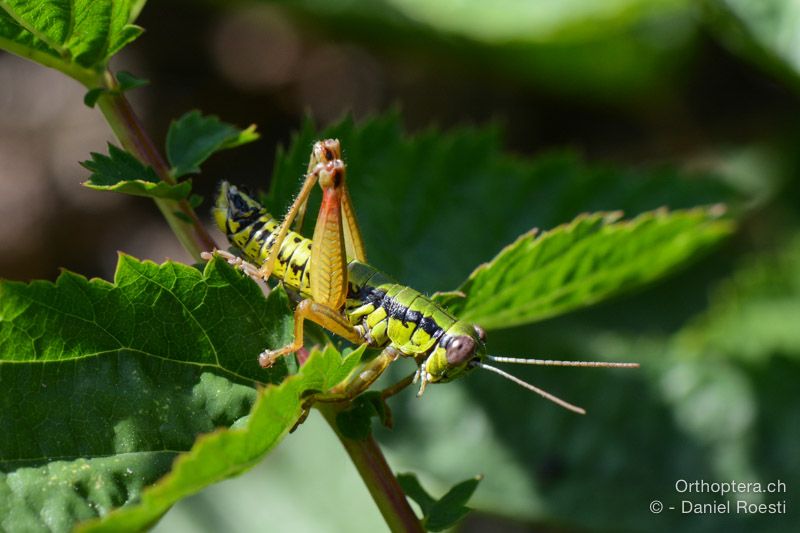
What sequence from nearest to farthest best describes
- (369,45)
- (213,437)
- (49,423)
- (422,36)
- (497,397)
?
1. (213,437)
2. (49,423)
3. (497,397)
4. (422,36)
5. (369,45)

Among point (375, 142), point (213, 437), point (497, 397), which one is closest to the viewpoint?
point (213, 437)

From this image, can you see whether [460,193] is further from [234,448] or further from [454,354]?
[234,448]

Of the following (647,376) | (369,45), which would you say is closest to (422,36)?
(369,45)

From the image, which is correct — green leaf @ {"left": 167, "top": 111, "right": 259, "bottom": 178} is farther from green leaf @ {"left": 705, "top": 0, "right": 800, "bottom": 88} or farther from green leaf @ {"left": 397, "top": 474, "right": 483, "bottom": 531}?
green leaf @ {"left": 705, "top": 0, "right": 800, "bottom": 88}

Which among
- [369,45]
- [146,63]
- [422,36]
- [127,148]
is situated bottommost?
[127,148]

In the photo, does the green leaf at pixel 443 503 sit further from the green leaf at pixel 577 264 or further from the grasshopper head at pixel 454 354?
the green leaf at pixel 577 264

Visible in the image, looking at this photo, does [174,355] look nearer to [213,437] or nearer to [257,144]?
[213,437]

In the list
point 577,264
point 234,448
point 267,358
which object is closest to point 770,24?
point 577,264

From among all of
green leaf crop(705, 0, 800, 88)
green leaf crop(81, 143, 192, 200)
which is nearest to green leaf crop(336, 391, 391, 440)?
green leaf crop(81, 143, 192, 200)

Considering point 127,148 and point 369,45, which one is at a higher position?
point 369,45
